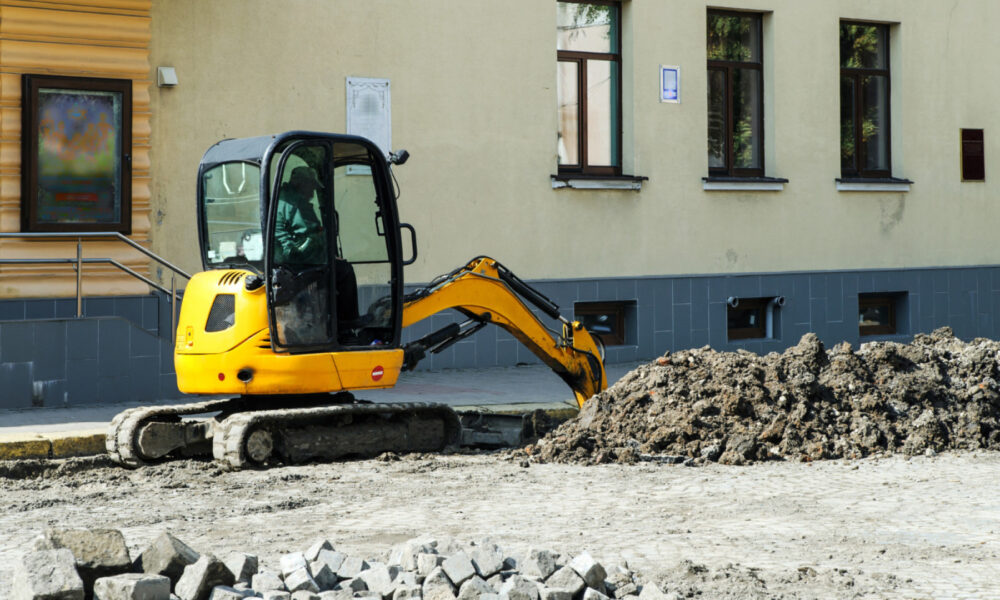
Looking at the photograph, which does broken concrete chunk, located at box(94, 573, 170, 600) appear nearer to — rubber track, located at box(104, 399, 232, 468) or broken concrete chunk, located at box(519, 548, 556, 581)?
broken concrete chunk, located at box(519, 548, 556, 581)

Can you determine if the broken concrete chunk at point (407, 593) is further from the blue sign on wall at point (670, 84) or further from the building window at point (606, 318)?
the blue sign on wall at point (670, 84)

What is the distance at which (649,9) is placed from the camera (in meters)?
16.5

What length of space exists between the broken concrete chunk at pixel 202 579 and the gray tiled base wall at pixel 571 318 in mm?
4716

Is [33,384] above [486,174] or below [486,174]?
below

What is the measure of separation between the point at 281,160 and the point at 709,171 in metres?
9.50

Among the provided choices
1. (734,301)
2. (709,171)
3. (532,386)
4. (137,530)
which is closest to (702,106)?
(709,171)

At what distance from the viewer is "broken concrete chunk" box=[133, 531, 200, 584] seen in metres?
5.12

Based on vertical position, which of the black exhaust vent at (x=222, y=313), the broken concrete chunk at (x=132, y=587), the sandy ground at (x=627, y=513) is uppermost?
the black exhaust vent at (x=222, y=313)

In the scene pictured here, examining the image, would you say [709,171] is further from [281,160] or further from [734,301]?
[281,160]

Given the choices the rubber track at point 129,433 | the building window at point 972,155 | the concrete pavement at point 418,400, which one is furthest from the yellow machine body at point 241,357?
the building window at point 972,155

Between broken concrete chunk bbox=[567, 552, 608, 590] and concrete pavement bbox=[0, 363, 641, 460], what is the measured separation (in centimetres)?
596

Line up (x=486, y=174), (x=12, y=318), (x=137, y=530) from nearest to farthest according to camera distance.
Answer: (x=137, y=530), (x=12, y=318), (x=486, y=174)

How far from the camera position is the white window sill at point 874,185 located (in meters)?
18.1

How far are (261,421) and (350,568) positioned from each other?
149 inches
